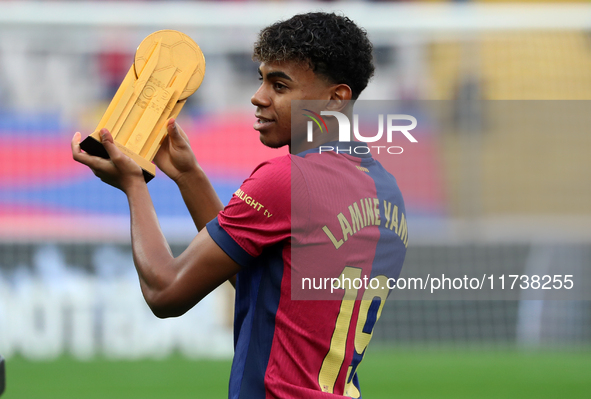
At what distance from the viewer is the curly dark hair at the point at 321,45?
6.20 ft

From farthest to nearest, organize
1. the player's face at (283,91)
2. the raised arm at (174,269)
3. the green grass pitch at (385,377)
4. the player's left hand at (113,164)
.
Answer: the green grass pitch at (385,377), the player's face at (283,91), the player's left hand at (113,164), the raised arm at (174,269)

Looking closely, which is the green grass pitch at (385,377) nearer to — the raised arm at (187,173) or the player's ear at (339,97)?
the raised arm at (187,173)

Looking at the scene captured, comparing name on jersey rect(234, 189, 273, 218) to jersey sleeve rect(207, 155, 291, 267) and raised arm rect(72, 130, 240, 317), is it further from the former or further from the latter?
raised arm rect(72, 130, 240, 317)

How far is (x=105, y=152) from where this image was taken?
1840 millimetres

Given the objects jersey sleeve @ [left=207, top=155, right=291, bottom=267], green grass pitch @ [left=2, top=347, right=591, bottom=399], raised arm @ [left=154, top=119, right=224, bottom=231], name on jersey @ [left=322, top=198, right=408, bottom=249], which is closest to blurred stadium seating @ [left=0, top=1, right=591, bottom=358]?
green grass pitch @ [left=2, top=347, right=591, bottom=399]

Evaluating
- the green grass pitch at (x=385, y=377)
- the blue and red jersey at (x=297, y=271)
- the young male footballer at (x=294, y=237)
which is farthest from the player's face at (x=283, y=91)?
the green grass pitch at (x=385, y=377)

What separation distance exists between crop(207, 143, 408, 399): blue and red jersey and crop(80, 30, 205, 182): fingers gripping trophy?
0.36 metres

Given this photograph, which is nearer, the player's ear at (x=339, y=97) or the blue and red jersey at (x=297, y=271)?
the blue and red jersey at (x=297, y=271)

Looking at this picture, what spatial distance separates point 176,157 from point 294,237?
606mm

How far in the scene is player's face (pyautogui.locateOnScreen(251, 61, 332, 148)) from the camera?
1908 millimetres

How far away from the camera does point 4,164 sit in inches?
294

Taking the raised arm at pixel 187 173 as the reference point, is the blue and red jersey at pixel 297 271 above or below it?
below

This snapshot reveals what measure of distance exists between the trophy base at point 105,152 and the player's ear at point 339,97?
56 cm

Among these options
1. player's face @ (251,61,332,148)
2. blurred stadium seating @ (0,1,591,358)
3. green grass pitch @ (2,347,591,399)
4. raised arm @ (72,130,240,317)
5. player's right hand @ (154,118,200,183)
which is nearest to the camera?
raised arm @ (72,130,240,317)
